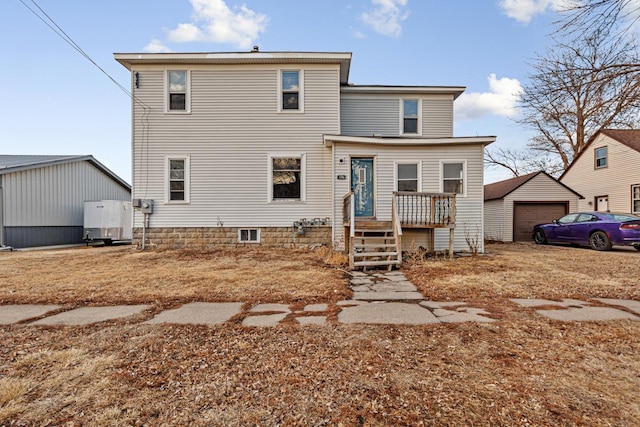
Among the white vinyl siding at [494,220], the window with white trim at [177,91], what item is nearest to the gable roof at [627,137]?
Answer: the white vinyl siding at [494,220]

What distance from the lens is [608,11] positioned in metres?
4.68

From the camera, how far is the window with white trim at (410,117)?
10988 mm

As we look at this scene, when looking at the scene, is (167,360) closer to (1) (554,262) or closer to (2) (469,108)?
(1) (554,262)

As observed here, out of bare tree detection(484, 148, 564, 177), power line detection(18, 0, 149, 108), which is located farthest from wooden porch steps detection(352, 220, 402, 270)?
bare tree detection(484, 148, 564, 177)

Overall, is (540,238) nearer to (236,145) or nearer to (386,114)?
(386,114)

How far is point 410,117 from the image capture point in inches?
434

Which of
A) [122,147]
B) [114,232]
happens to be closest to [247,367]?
[122,147]

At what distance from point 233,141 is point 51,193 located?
955 centimetres

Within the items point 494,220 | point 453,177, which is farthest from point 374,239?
point 494,220

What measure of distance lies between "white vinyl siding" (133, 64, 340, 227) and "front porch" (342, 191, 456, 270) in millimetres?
2015

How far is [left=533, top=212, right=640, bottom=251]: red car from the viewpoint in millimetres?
9461

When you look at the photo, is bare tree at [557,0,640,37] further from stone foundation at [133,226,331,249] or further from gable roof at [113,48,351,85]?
stone foundation at [133,226,331,249]

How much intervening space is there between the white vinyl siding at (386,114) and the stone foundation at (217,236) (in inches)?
161

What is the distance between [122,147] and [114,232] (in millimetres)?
4505
